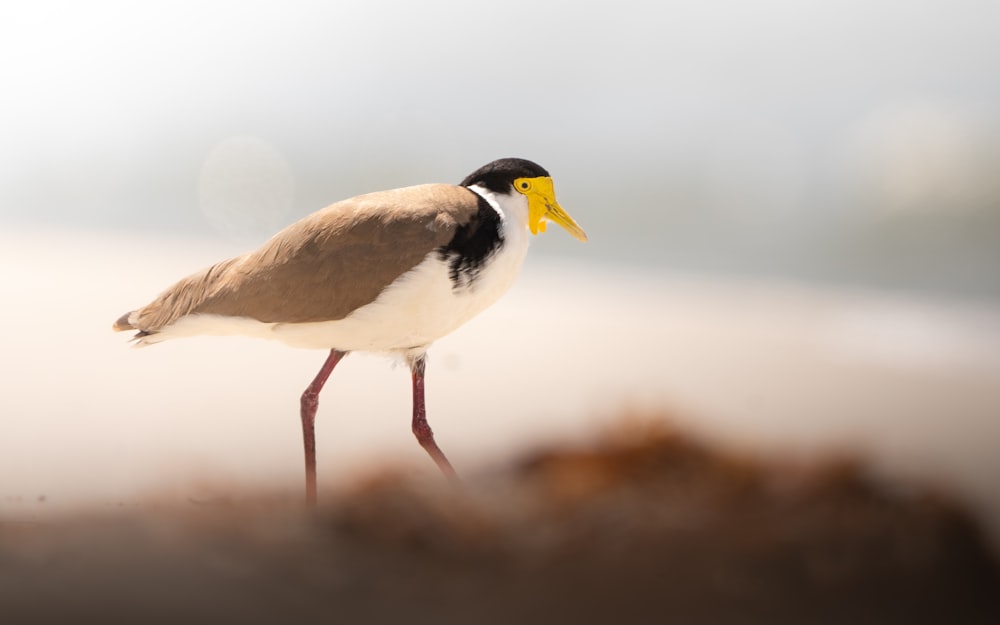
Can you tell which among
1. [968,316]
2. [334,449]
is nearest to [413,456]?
[334,449]

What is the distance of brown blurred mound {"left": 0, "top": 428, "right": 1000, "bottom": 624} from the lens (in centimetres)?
167

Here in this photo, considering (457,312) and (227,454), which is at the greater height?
(457,312)

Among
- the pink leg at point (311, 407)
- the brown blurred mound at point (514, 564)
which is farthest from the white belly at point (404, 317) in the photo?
the brown blurred mound at point (514, 564)

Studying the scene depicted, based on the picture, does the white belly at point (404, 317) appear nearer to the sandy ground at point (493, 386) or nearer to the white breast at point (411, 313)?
the white breast at point (411, 313)

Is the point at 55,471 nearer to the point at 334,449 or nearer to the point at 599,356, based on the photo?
the point at 334,449

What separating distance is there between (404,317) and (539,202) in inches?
25.4

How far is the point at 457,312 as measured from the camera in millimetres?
2869

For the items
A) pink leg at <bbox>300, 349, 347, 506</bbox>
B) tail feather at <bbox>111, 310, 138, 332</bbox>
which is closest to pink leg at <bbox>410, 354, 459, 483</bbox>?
Answer: pink leg at <bbox>300, 349, 347, 506</bbox>

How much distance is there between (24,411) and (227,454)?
3.66 ft

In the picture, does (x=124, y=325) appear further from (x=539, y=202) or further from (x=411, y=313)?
(x=539, y=202)

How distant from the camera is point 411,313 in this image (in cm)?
280

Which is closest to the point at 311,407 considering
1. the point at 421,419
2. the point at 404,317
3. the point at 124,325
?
the point at 421,419

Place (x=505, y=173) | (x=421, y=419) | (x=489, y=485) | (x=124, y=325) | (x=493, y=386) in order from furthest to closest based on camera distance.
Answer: (x=493, y=386) < (x=421, y=419) < (x=124, y=325) < (x=505, y=173) < (x=489, y=485)

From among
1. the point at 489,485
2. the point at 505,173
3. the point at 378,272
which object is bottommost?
the point at 489,485
